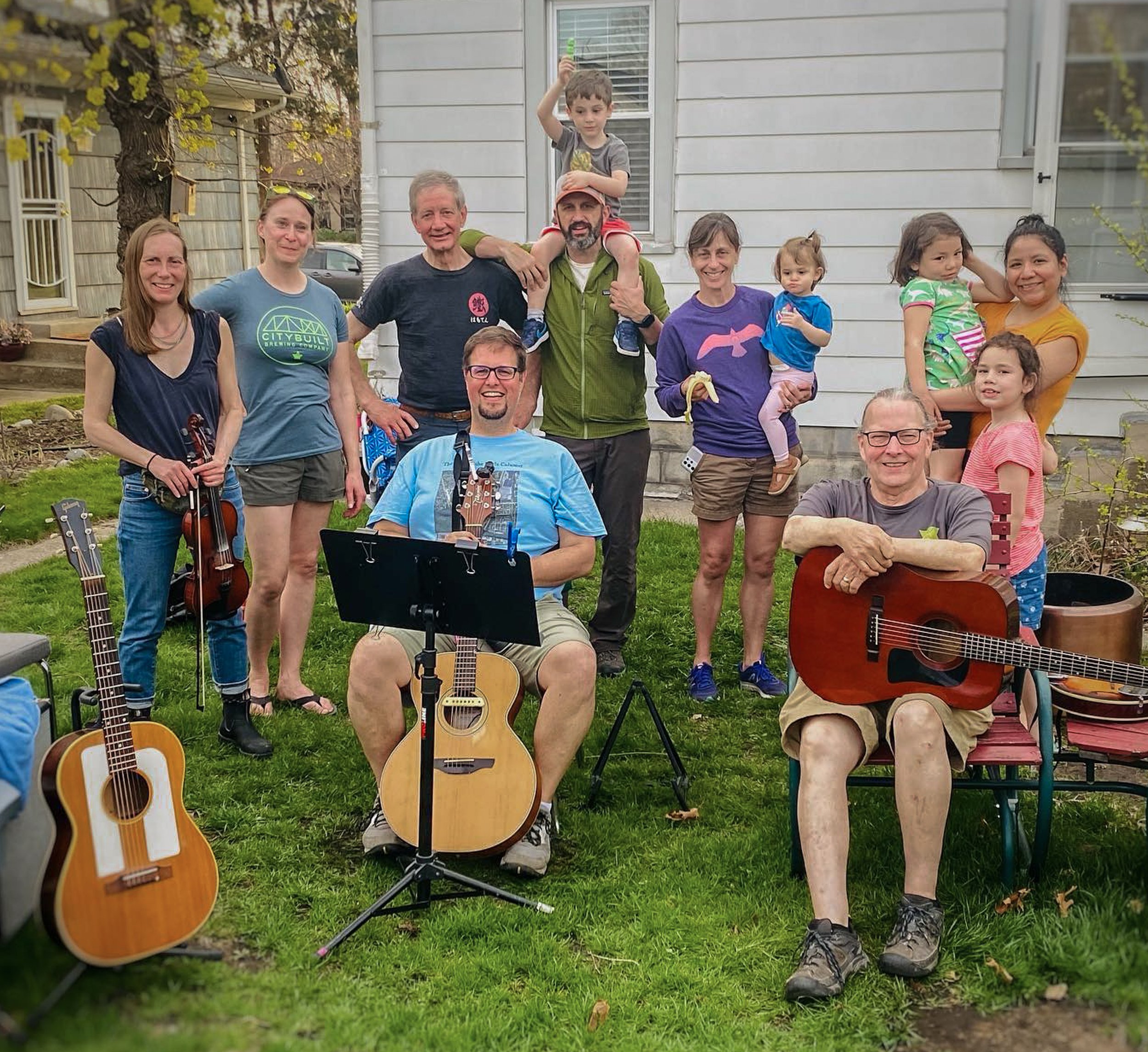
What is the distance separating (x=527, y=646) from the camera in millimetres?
3602

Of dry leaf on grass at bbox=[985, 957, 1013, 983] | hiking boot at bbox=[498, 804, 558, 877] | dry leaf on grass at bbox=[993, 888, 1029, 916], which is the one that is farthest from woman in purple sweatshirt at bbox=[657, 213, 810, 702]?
dry leaf on grass at bbox=[985, 957, 1013, 983]

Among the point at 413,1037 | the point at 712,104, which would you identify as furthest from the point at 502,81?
the point at 413,1037

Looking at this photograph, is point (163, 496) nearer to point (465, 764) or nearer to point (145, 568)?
point (145, 568)

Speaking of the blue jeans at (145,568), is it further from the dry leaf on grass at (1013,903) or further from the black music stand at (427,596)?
the dry leaf on grass at (1013,903)

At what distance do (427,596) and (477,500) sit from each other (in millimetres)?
621

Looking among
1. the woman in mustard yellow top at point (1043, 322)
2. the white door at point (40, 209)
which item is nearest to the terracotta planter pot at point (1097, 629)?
the woman in mustard yellow top at point (1043, 322)

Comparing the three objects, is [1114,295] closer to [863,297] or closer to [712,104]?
[863,297]

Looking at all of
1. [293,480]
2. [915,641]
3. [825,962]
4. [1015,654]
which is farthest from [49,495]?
[1015,654]

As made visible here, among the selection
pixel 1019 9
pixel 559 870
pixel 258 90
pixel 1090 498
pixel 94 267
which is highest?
pixel 1019 9

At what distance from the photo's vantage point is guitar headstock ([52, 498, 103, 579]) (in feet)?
8.79

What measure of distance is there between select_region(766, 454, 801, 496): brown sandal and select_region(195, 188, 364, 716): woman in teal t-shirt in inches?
61.5

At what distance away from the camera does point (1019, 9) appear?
3.13 meters

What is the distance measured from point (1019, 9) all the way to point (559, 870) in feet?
8.55

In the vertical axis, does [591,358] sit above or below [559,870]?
above
